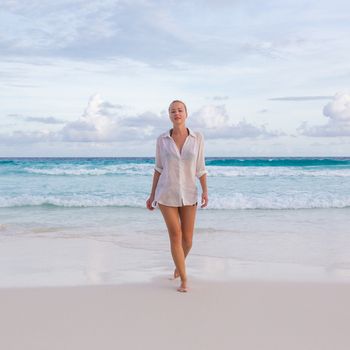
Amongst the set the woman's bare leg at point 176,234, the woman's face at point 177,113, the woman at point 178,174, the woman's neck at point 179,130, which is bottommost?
the woman's bare leg at point 176,234

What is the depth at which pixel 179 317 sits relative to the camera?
4.04m

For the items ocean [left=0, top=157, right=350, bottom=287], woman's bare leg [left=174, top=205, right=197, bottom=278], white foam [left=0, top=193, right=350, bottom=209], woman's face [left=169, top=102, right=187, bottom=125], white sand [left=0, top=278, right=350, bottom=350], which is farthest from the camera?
white foam [left=0, top=193, right=350, bottom=209]

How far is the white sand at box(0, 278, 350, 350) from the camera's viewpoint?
3.52m

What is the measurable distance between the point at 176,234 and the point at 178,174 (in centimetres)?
59

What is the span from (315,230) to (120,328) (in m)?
6.35

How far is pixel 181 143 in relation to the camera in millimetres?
4812

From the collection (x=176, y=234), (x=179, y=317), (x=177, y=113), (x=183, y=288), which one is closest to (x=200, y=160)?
(x=177, y=113)

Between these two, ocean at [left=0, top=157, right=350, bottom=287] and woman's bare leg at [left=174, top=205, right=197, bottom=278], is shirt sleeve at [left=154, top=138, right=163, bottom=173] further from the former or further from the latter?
ocean at [left=0, top=157, right=350, bottom=287]

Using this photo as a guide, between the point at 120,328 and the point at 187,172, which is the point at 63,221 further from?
the point at 120,328

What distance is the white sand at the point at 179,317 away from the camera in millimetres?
3516

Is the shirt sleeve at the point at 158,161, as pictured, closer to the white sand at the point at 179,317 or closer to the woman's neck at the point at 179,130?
the woman's neck at the point at 179,130

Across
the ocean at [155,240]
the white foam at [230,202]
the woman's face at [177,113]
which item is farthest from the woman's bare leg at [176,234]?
the white foam at [230,202]

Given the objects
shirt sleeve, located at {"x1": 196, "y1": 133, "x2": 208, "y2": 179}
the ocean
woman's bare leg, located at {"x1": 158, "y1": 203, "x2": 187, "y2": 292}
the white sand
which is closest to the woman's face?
shirt sleeve, located at {"x1": 196, "y1": 133, "x2": 208, "y2": 179}

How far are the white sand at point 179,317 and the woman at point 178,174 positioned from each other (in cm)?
51
